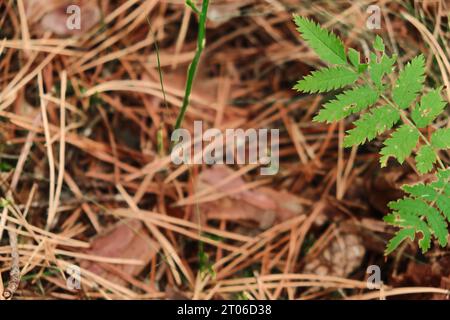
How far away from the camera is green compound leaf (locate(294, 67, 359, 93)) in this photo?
1229 mm

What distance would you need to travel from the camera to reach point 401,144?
1.23 meters

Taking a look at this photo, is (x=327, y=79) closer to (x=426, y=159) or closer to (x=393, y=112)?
(x=393, y=112)

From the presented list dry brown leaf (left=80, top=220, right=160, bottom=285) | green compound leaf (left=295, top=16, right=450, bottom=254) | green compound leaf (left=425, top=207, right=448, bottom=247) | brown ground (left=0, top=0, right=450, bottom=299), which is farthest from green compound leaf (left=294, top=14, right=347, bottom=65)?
dry brown leaf (left=80, top=220, right=160, bottom=285)

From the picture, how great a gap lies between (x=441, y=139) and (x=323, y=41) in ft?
1.18

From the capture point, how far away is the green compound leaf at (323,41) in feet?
4.06

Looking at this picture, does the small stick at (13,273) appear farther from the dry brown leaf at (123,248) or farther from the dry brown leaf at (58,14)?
the dry brown leaf at (58,14)

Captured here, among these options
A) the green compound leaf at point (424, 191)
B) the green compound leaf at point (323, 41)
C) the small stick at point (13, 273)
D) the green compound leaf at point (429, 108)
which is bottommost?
the small stick at point (13, 273)

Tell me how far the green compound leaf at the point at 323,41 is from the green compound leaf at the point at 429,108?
21cm

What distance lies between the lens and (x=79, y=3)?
6.32 feet

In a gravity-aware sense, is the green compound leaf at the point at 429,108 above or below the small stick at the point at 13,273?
above

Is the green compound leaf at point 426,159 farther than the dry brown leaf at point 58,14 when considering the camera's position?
No

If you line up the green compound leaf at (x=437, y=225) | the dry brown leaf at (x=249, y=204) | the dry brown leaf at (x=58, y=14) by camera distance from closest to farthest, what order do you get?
the green compound leaf at (x=437, y=225)
the dry brown leaf at (x=249, y=204)
the dry brown leaf at (x=58, y=14)

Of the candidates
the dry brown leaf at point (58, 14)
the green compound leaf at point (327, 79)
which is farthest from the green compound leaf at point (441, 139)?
the dry brown leaf at point (58, 14)

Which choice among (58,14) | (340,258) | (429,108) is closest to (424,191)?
(429,108)
